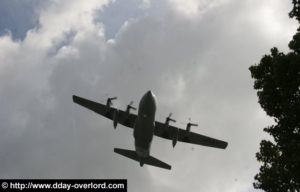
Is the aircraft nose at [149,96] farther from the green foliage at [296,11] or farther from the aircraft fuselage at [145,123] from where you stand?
the green foliage at [296,11]

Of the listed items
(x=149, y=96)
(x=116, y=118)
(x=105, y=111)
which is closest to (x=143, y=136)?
(x=116, y=118)

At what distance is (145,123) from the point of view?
39.1m

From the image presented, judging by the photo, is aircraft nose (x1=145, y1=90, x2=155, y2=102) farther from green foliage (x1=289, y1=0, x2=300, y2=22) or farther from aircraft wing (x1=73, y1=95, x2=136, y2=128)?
green foliage (x1=289, y1=0, x2=300, y2=22)

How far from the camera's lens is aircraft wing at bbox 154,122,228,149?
46500mm

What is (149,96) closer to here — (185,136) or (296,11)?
(185,136)

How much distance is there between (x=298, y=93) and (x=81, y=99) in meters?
31.3

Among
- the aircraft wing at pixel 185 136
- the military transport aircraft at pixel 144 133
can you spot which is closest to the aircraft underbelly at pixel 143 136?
the military transport aircraft at pixel 144 133

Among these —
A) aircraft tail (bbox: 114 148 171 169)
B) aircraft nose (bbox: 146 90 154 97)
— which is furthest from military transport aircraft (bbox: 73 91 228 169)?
aircraft nose (bbox: 146 90 154 97)

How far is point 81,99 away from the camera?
151 ft

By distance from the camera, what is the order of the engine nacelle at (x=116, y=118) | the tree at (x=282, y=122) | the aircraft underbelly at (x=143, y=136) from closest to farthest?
the tree at (x=282, y=122), the aircraft underbelly at (x=143, y=136), the engine nacelle at (x=116, y=118)

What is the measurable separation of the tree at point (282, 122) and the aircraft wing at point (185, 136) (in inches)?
997

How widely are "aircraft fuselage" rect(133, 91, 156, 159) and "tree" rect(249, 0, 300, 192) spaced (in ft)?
58.5

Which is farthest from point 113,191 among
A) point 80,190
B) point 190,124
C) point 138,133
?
point 190,124

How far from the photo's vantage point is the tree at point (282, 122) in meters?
19.0
